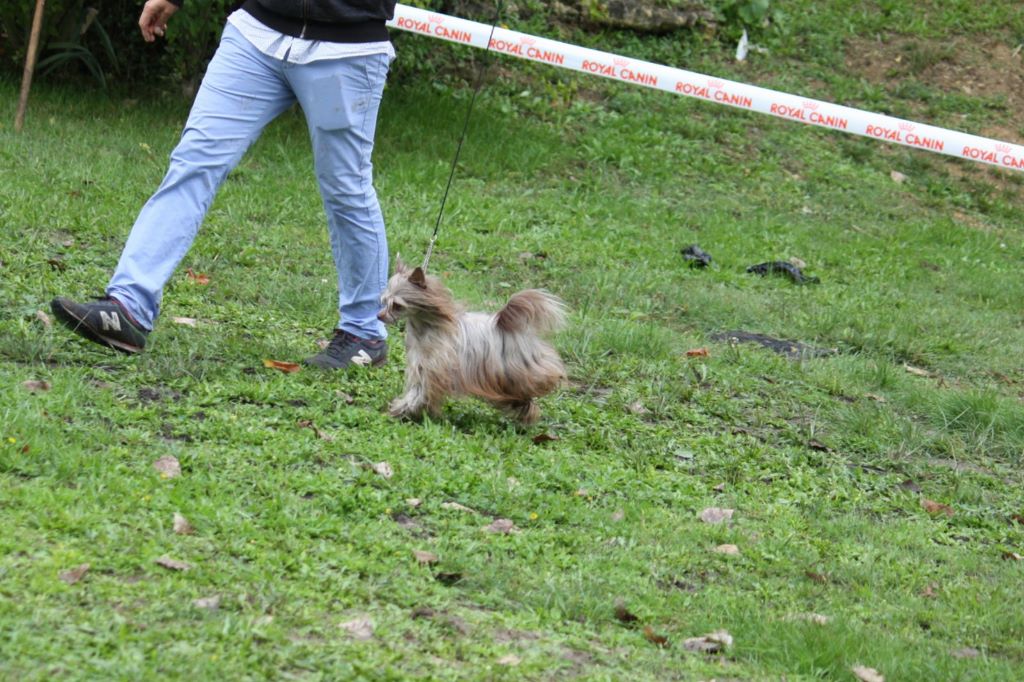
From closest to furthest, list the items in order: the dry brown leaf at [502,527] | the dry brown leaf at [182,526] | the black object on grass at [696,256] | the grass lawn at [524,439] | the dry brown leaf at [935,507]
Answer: the grass lawn at [524,439] < the dry brown leaf at [182,526] < the dry brown leaf at [502,527] < the dry brown leaf at [935,507] < the black object on grass at [696,256]

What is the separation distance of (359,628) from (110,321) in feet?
7.29

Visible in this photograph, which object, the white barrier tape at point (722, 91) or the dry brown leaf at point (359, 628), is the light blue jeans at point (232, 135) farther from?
the white barrier tape at point (722, 91)

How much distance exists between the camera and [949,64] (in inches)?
563

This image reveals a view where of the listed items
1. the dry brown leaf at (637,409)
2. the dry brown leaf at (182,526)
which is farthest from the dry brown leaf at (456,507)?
the dry brown leaf at (637,409)

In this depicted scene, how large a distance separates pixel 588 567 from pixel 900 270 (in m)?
6.07

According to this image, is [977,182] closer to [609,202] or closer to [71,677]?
[609,202]

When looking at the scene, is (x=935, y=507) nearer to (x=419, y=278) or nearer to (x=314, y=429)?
(x=419, y=278)

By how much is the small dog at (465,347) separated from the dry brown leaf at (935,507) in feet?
5.44


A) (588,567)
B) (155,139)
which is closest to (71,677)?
(588,567)

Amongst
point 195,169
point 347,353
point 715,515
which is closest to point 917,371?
point 715,515

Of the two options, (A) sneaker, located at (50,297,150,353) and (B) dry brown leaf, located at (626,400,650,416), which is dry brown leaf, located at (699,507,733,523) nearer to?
(B) dry brown leaf, located at (626,400,650,416)

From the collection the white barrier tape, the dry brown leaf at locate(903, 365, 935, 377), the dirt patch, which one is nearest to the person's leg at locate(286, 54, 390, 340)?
the dry brown leaf at locate(903, 365, 935, 377)

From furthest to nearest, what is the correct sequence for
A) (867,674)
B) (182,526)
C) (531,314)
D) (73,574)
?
(531,314), (182,526), (867,674), (73,574)

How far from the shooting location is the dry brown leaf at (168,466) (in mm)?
4520
